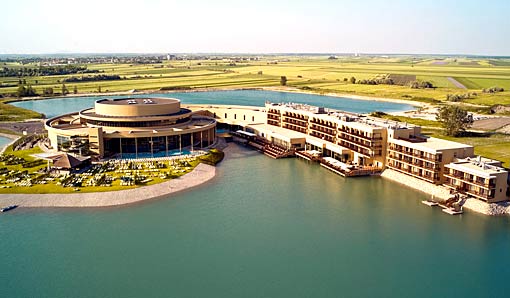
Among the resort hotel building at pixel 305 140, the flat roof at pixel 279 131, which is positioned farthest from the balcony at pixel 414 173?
the flat roof at pixel 279 131

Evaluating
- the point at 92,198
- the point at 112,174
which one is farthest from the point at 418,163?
the point at 92,198

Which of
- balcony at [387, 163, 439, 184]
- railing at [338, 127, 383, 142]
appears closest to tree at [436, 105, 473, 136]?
railing at [338, 127, 383, 142]

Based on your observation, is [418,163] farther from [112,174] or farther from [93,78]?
[93,78]

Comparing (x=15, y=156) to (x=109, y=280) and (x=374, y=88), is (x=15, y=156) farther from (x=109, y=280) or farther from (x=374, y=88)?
(x=374, y=88)

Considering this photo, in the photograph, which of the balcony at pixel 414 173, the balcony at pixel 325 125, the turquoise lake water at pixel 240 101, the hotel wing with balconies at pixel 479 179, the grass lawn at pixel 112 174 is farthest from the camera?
the turquoise lake water at pixel 240 101

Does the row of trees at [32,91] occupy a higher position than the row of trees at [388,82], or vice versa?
the row of trees at [388,82]

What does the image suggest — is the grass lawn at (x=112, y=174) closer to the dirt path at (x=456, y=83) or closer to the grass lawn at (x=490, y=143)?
the grass lawn at (x=490, y=143)
